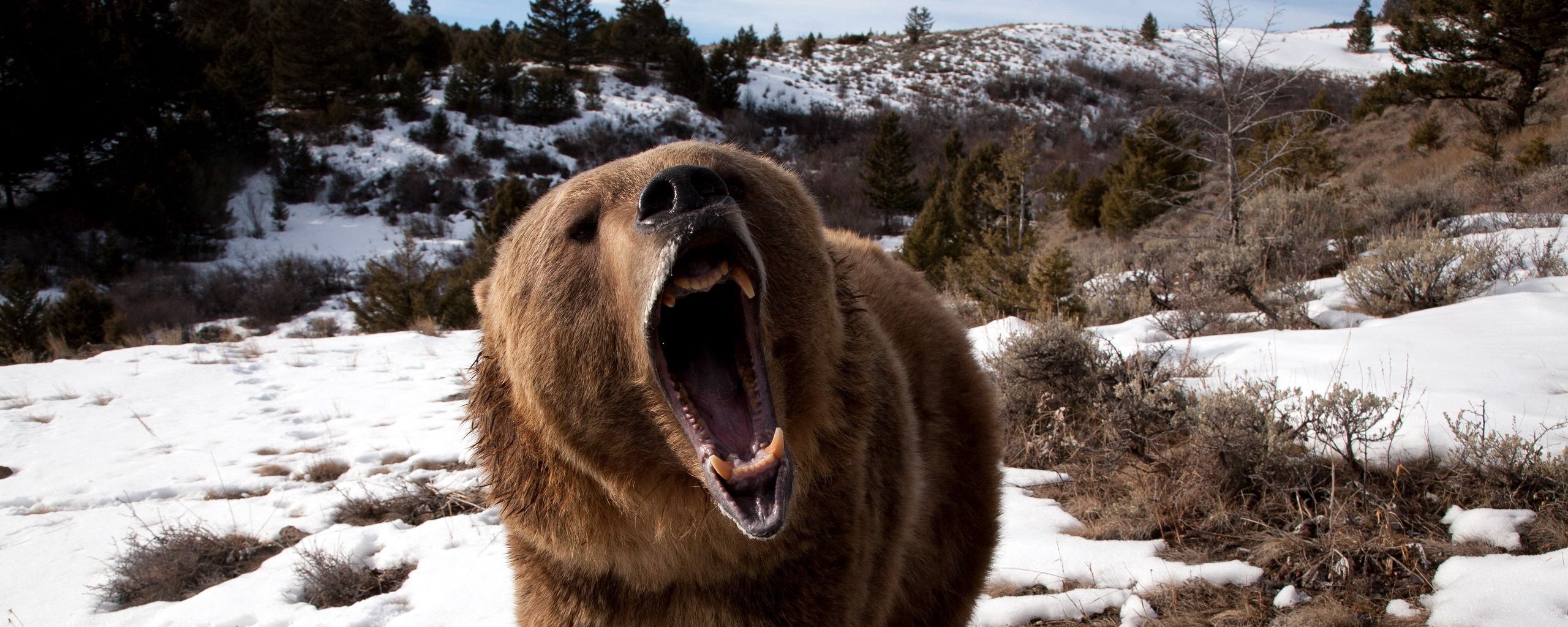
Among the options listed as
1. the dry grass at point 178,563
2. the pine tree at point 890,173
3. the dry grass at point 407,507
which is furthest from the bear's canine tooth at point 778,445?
the pine tree at point 890,173

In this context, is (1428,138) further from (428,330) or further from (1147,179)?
(428,330)

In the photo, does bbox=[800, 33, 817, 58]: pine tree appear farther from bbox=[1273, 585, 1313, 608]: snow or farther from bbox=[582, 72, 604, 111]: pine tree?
bbox=[1273, 585, 1313, 608]: snow

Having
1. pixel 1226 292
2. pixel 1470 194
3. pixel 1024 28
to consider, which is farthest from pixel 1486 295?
pixel 1024 28

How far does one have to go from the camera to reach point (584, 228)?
191 cm

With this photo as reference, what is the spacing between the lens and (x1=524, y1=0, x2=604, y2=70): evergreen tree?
137 ft

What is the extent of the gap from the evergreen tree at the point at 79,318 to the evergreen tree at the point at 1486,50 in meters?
34.0

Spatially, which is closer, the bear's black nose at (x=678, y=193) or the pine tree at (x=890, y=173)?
the bear's black nose at (x=678, y=193)

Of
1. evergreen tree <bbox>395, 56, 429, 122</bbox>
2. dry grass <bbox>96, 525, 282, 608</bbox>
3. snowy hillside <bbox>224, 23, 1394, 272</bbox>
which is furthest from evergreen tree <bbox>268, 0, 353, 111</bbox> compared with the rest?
dry grass <bbox>96, 525, 282, 608</bbox>

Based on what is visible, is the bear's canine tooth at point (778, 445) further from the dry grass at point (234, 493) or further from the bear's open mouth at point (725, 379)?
the dry grass at point (234, 493)

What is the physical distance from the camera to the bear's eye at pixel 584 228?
189 cm

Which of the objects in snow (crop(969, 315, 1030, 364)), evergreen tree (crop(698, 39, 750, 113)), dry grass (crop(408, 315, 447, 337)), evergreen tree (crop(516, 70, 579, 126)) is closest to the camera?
snow (crop(969, 315, 1030, 364))

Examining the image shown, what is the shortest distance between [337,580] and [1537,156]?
18.6 meters

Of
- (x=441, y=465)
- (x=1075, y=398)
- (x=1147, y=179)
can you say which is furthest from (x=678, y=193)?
(x=1147, y=179)

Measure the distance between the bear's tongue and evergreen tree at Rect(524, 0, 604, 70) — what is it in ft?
147
